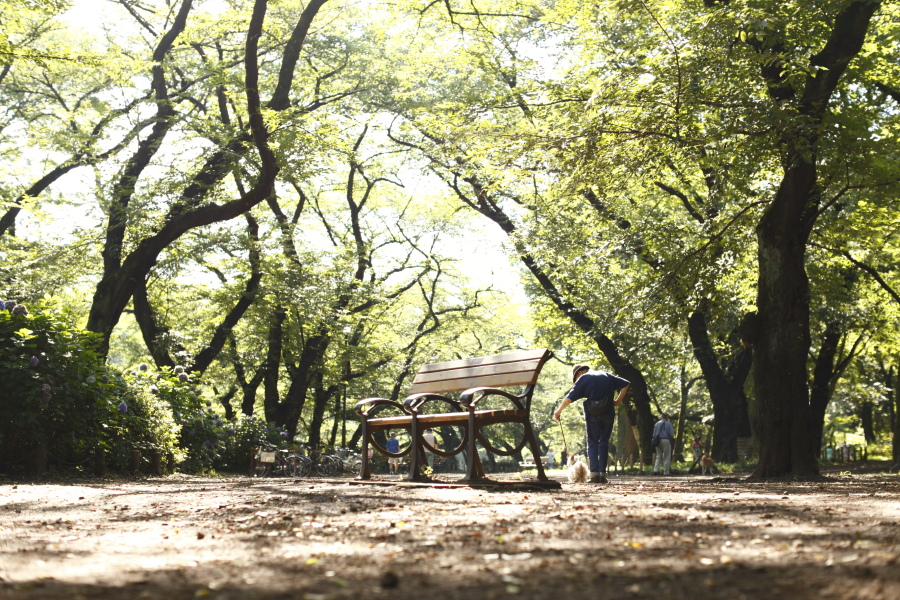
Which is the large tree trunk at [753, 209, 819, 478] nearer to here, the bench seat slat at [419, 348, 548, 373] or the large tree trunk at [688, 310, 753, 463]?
the bench seat slat at [419, 348, 548, 373]

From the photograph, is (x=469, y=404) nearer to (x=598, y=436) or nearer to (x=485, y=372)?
(x=485, y=372)

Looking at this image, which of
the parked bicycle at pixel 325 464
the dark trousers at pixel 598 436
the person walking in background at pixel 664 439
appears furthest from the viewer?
the person walking in background at pixel 664 439

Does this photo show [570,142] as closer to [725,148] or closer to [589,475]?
[725,148]

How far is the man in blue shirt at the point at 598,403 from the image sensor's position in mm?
10398

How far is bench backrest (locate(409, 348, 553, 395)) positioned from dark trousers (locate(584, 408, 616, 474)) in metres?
2.19

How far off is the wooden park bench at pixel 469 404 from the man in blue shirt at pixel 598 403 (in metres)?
1.63

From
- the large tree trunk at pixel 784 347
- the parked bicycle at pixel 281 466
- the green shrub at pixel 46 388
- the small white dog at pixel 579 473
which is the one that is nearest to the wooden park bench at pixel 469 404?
the small white dog at pixel 579 473

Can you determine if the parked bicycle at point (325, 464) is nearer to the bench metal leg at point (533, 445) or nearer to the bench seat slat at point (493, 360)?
the bench seat slat at point (493, 360)

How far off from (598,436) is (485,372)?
2.49 meters

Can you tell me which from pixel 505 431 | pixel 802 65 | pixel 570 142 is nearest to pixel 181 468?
pixel 570 142

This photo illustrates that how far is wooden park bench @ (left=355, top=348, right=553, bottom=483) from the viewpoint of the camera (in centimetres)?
789

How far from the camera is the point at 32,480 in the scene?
9523 millimetres

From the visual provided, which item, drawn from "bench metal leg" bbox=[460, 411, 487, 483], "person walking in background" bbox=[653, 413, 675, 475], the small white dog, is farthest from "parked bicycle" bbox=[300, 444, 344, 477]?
"bench metal leg" bbox=[460, 411, 487, 483]

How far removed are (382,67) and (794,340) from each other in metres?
16.5
